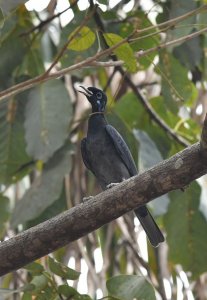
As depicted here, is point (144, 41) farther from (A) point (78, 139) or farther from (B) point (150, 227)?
(A) point (78, 139)

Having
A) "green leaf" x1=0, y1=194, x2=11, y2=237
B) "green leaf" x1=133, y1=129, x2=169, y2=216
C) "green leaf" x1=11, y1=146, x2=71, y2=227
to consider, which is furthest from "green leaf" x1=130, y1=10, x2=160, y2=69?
"green leaf" x1=0, y1=194, x2=11, y2=237

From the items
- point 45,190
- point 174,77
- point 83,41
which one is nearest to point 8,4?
point 83,41

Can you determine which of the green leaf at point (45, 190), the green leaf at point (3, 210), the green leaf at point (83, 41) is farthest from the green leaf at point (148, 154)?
the green leaf at point (83, 41)

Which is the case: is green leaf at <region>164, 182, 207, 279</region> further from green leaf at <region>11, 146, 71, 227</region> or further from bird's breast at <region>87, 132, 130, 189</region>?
green leaf at <region>11, 146, 71, 227</region>

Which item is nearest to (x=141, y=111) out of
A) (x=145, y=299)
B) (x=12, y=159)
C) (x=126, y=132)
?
(x=126, y=132)

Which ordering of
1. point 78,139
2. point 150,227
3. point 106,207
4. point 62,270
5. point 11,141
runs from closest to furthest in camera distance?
point 106,207, point 62,270, point 150,227, point 11,141, point 78,139

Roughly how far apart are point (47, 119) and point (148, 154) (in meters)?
0.64

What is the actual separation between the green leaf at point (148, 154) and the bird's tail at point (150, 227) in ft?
0.61

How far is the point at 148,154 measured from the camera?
5.36m

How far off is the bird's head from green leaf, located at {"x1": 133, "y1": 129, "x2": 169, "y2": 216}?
0.85 ft

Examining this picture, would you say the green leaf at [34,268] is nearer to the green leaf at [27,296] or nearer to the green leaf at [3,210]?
the green leaf at [27,296]

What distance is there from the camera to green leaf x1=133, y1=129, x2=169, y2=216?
509 cm

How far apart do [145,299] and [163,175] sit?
758 mm

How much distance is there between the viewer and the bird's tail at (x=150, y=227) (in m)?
4.66
